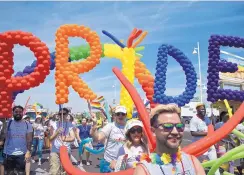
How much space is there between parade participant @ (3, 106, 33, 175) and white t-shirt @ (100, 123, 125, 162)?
1672 millimetres

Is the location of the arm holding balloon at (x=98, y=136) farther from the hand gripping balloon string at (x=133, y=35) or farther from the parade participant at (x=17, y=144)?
the hand gripping balloon string at (x=133, y=35)

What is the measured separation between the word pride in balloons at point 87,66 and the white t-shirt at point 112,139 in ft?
4.73

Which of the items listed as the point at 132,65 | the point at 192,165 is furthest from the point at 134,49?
the point at 192,165

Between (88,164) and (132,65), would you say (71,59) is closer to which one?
(132,65)

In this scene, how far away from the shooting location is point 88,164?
9.73 meters

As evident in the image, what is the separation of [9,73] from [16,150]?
1282 mm

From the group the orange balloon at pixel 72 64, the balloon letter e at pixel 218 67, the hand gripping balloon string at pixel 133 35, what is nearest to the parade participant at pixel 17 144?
the orange balloon at pixel 72 64

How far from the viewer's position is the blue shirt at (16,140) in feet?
17.5

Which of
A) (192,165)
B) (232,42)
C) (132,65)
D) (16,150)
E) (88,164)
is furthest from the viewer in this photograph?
(88,164)

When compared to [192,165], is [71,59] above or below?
above

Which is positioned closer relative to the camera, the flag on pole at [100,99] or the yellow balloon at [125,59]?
the flag on pole at [100,99]

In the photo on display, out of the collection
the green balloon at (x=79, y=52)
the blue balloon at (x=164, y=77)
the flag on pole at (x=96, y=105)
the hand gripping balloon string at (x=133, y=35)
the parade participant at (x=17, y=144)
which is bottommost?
the parade participant at (x=17, y=144)

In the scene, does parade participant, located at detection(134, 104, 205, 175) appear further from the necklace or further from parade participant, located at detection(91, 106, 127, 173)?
parade participant, located at detection(91, 106, 127, 173)

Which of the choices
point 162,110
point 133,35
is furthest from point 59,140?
point 162,110
